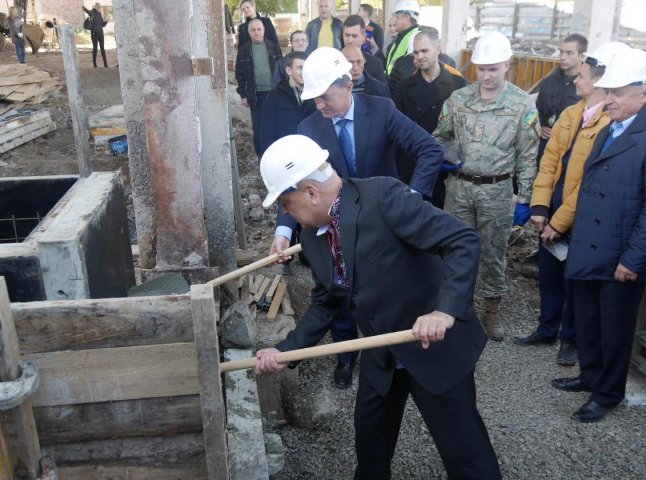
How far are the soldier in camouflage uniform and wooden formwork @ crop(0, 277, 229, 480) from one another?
10.3 feet

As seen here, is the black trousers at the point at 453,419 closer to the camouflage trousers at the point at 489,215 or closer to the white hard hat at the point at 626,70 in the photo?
the white hard hat at the point at 626,70

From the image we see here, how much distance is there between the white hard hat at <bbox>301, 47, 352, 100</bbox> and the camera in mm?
4000

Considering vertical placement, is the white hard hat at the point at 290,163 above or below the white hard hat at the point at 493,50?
below

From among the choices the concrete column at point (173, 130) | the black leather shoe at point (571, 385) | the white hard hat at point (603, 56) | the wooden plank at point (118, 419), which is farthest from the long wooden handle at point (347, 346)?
the white hard hat at point (603, 56)

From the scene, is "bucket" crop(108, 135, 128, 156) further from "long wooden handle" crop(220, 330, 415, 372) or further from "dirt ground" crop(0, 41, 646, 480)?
"long wooden handle" crop(220, 330, 415, 372)

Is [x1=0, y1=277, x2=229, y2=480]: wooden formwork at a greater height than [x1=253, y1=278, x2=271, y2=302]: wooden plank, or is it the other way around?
[x1=0, y1=277, x2=229, y2=480]: wooden formwork

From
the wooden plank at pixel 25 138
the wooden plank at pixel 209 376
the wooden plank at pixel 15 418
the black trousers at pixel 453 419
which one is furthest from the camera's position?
the wooden plank at pixel 25 138

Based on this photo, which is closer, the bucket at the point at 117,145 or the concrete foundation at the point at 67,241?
the concrete foundation at the point at 67,241

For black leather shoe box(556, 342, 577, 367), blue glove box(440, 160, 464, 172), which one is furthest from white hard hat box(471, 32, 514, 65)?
black leather shoe box(556, 342, 577, 367)

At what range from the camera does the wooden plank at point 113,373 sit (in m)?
2.28

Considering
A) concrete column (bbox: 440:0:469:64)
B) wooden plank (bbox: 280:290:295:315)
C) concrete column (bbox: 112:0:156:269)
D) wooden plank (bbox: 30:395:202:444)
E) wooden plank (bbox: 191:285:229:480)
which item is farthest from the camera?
concrete column (bbox: 440:0:469:64)

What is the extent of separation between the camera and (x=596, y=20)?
30.1 feet

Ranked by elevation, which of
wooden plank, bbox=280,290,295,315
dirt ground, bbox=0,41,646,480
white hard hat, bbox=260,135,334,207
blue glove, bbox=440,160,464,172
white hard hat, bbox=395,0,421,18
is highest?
white hard hat, bbox=395,0,421,18

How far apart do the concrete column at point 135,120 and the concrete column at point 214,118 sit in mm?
414
